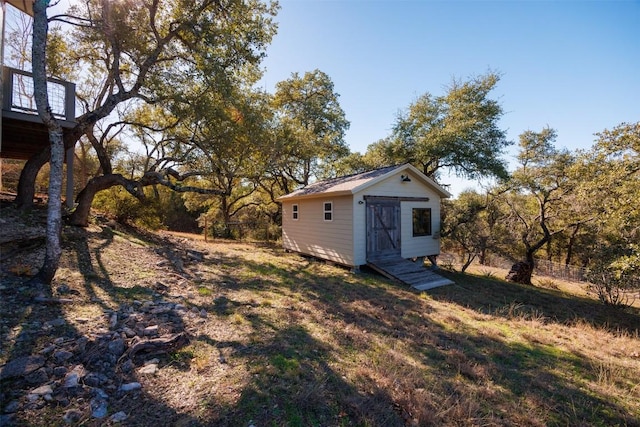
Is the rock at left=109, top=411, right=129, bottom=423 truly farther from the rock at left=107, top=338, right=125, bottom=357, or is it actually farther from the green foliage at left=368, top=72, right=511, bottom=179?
the green foliage at left=368, top=72, right=511, bottom=179

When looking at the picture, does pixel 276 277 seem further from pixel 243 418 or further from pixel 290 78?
pixel 290 78

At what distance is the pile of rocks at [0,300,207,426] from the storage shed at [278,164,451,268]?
6493 mm

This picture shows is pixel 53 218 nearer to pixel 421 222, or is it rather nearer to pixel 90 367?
pixel 90 367

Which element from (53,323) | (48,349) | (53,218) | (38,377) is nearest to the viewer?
(38,377)

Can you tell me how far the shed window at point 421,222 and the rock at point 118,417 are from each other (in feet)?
33.4

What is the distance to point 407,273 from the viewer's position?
29.3ft

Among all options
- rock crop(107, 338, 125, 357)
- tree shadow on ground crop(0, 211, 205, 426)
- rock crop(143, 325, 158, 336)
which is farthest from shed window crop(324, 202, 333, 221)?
rock crop(107, 338, 125, 357)

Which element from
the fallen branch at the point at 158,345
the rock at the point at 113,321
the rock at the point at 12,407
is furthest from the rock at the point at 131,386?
the rock at the point at 113,321

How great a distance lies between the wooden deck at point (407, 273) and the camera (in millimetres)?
8406

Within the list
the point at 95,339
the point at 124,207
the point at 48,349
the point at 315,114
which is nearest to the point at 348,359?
the point at 95,339

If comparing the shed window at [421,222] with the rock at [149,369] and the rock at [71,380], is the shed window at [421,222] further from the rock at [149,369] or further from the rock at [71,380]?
the rock at [71,380]

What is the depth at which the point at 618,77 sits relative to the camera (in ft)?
24.5

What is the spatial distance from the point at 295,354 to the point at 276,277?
427 cm

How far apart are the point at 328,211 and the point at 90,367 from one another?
26.8 feet
